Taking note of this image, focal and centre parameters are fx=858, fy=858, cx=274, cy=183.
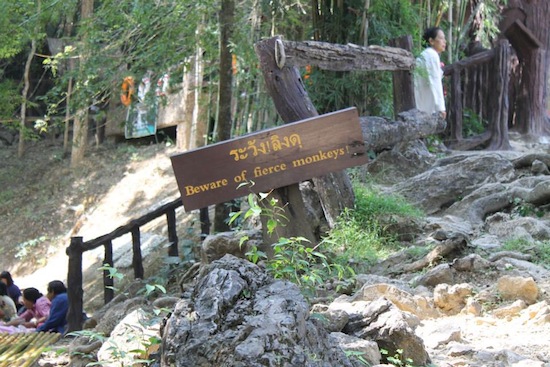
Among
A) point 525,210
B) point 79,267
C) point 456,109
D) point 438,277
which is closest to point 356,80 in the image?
point 456,109

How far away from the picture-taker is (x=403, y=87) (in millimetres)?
8430

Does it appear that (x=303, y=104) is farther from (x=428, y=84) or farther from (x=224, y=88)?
(x=428, y=84)

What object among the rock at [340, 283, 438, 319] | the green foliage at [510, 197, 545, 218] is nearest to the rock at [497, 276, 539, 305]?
the rock at [340, 283, 438, 319]

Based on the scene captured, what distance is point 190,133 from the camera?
1459 centimetres

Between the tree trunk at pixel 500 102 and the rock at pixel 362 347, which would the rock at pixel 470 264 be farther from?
the tree trunk at pixel 500 102

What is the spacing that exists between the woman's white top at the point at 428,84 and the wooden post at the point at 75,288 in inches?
144

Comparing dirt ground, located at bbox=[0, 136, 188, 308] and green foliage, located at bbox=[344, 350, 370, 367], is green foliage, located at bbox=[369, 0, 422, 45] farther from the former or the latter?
green foliage, located at bbox=[344, 350, 370, 367]

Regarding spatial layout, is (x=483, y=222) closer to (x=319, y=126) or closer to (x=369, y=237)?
(x=369, y=237)

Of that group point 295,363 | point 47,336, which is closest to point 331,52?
point 47,336

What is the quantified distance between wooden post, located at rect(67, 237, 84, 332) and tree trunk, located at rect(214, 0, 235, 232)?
5.67ft

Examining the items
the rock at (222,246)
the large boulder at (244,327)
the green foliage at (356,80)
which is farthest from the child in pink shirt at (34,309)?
the large boulder at (244,327)

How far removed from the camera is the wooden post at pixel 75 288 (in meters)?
7.19

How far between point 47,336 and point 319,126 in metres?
2.63

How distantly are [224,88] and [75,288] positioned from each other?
8.48 feet
